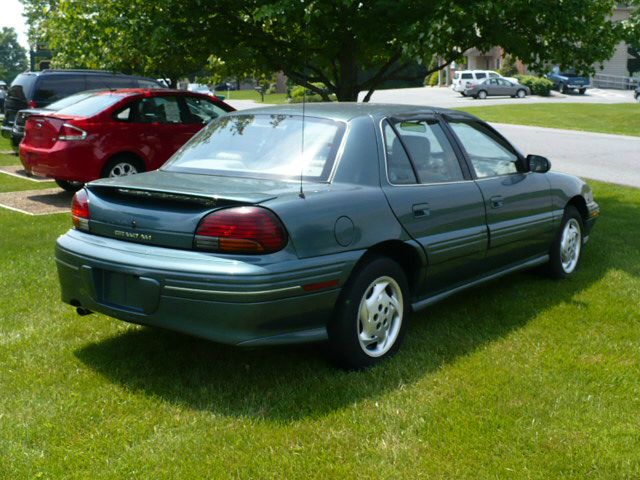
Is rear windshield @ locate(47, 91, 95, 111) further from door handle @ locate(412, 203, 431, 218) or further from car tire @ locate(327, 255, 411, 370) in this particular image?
car tire @ locate(327, 255, 411, 370)

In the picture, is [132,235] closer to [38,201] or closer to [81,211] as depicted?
[81,211]

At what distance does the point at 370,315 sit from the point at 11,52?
162086 mm

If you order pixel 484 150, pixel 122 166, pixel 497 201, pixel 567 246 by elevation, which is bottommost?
pixel 567 246

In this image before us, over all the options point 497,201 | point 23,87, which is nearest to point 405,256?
point 497,201

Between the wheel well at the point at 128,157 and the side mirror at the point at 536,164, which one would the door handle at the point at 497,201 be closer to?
the side mirror at the point at 536,164

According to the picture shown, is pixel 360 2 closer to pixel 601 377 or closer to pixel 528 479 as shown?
pixel 601 377

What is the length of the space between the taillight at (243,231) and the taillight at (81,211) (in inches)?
38.6

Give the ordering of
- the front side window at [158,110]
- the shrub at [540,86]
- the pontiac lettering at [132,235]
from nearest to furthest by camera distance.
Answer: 1. the pontiac lettering at [132,235]
2. the front side window at [158,110]
3. the shrub at [540,86]

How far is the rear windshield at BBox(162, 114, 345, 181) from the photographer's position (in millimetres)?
4742

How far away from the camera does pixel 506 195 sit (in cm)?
587

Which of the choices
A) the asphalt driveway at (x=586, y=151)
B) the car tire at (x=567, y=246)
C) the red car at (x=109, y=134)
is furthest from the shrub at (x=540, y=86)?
the car tire at (x=567, y=246)

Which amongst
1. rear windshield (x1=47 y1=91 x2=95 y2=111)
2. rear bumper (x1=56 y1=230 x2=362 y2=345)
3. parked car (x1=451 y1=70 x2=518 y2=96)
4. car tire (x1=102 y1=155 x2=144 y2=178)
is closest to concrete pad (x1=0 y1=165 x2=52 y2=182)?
rear windshield (x1=47 y1=91 x2=95 y2=111)

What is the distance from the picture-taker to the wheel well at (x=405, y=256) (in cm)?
481

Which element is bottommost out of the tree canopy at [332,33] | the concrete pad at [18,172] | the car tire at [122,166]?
the concrete pad at [18,172]
